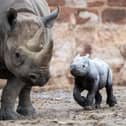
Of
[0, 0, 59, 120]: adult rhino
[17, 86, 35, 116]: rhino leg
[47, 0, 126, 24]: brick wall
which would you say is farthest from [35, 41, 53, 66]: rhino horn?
[47, 0, 126, 24]: brick wall

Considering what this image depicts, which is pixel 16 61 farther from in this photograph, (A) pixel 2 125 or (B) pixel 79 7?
(B) pixel 79 7

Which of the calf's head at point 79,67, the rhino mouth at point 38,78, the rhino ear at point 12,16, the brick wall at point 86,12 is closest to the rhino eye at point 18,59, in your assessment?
the rhino mouth at point 38,78

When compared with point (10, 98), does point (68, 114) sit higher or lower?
lower

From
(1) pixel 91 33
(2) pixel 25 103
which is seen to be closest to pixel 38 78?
(2) pixel 25 103

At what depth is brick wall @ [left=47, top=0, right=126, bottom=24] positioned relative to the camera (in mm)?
9109

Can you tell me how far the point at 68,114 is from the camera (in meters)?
5.12

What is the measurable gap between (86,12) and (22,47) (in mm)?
4620

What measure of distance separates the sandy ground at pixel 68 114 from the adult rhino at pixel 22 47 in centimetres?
26

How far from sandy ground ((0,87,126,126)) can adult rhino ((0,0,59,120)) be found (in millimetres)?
258

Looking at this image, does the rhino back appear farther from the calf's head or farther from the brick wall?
the brick wall

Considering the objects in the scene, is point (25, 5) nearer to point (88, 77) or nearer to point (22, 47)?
point (22, 47)

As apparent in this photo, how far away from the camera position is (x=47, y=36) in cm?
487

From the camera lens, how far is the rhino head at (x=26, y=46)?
4.48 meters

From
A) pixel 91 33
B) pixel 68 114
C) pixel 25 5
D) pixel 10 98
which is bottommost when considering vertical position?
pixel 68 114
